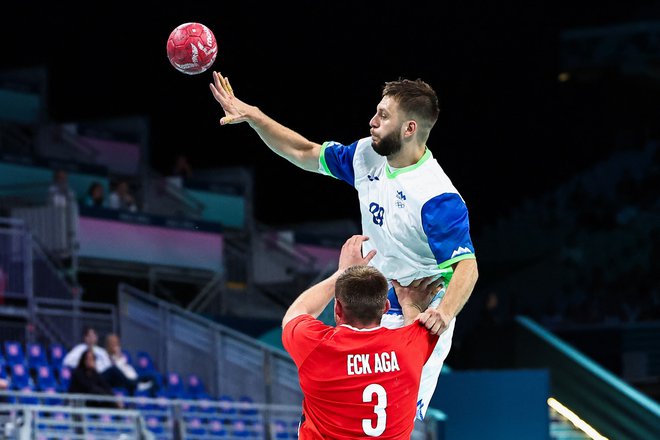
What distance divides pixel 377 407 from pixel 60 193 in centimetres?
1441

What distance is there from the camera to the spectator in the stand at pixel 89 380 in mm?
15352

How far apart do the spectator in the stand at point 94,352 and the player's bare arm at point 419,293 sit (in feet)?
29.9

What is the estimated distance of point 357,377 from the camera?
577 cm

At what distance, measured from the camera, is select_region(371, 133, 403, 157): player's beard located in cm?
682

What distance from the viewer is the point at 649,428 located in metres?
18.9

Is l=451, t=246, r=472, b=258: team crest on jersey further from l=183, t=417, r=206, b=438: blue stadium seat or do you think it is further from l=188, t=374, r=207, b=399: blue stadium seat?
l=188, t=374, r=207, b=399: blue stadium seat

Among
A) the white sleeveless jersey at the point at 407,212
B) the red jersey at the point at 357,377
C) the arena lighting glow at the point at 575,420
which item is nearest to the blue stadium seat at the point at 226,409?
the arena lighting glow at the point at 575,420

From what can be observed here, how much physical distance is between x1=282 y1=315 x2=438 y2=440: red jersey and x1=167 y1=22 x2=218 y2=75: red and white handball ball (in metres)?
2.02

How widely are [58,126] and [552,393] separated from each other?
1003 centimetres

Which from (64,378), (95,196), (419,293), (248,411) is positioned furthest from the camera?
(95,196)

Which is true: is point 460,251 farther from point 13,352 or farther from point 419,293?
point 13,352

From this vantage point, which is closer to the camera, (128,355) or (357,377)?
(357,377)

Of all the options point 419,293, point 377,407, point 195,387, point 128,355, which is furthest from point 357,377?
point 128,355

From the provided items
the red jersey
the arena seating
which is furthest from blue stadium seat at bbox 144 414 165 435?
the red jersey
